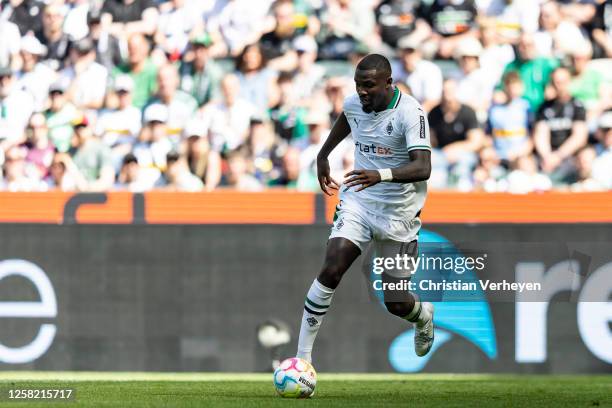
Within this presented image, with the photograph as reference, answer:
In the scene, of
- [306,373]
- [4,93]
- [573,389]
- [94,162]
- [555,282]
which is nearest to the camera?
[306,373]

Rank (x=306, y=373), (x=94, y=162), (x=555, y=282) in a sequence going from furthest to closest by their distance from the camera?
(x=94, y=162) < (x=555, y=282) < (x=306, y=373)

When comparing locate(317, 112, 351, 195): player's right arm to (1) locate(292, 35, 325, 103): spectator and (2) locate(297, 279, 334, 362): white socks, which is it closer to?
(2) locate(297, 279, 334, 362): white socks

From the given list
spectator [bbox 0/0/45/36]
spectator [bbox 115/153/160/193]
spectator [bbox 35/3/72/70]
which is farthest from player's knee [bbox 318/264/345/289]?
spectator [bbox 0/0/45/36]

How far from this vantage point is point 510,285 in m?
12.1

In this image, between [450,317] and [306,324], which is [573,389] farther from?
[306,324]

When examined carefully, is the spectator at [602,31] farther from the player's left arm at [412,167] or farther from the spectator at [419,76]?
the player's left arm at [412,167]

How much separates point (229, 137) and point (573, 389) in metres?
6.09

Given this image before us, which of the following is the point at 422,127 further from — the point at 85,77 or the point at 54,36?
the point at 54,36

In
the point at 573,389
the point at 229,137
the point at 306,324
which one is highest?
the point at 229,137

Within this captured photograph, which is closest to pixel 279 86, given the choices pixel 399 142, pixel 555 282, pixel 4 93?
pixel 4 93

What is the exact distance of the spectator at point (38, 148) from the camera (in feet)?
51.2

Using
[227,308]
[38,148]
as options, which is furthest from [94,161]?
[227,308]

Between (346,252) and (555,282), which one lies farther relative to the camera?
(555,282)

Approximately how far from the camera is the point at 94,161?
15.2 metres
